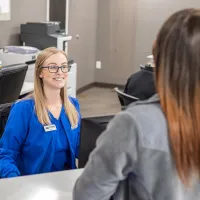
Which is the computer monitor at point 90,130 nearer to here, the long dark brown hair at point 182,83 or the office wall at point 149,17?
→ the long dark brown hair at point 182,83

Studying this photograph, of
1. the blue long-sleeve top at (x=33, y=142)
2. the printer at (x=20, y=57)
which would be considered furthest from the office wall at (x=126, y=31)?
the blue long-sleeve top at (x=33, y=142)

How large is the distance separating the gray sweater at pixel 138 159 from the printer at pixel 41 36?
3.69 meters

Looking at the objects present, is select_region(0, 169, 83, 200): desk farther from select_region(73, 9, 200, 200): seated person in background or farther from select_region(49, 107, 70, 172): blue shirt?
select_region(73, 9, 200, 200): seated person in background

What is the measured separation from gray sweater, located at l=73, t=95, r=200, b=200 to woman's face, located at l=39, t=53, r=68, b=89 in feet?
3.58

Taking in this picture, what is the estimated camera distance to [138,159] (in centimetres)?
83

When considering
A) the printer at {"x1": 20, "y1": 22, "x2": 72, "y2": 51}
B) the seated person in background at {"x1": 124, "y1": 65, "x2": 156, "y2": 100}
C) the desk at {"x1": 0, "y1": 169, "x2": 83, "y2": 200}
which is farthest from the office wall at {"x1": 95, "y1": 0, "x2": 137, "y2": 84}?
the desk at {"x1": 0, "y1": 169, "x2": 83, "y2": 200}

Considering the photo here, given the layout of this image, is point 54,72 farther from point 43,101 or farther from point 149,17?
point 149,17

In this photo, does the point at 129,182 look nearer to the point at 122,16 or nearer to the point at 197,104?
the point at 197,104

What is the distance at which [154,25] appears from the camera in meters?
6.19

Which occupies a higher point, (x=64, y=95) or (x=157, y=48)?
(x=157, y=48)

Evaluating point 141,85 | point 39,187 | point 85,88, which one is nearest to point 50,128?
point 39,187

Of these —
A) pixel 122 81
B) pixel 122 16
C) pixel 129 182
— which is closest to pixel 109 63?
pixel 122 81

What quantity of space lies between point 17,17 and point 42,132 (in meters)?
3.07

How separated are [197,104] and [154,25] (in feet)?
18.2
